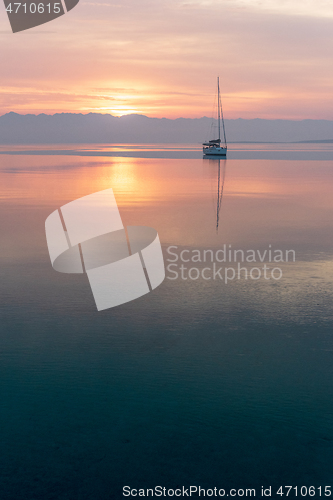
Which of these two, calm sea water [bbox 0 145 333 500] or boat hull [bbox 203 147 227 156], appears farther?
boat hull [bbox 203 147 227 156]

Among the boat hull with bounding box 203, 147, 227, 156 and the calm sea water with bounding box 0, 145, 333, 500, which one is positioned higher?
the calm sea water with bounding box 0, 145, 333, 500

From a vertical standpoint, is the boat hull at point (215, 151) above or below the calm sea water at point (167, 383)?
below

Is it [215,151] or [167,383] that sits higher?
[167,383]

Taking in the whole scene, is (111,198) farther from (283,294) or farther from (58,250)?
(283,294)

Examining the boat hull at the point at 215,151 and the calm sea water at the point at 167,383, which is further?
the boat hull at the point at 215,151

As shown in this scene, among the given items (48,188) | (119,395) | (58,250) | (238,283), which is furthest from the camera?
(48,188)

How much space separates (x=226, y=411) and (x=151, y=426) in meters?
0.99

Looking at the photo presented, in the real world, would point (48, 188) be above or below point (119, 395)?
below

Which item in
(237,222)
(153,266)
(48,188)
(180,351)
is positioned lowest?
(48,188)

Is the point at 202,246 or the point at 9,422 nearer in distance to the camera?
the point at 9,422

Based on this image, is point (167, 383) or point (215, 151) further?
point (215, 151)

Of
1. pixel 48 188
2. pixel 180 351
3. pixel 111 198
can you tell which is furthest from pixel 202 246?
pixel 48 188

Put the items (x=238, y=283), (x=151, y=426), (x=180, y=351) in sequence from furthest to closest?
(x=238, y=283) → (x=180, y=351) → (x=151, y=426)

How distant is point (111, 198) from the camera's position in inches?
1177
